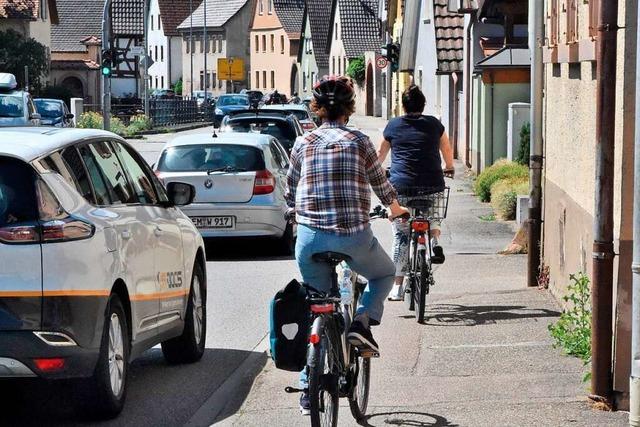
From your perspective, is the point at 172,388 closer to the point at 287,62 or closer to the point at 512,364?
the point at 512,364

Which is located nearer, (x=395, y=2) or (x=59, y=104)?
(x=59, y=104)

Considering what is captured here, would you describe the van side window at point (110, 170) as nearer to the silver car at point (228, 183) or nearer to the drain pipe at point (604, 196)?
the drain pipe at point (604, 196)

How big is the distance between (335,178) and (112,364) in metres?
1.65

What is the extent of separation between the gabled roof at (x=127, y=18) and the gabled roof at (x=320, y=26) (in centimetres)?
2316

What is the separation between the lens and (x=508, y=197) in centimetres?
2145

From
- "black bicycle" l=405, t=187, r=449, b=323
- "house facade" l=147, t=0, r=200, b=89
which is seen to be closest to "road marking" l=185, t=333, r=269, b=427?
"black bicycle" l=405, t=187, r=449, b=323

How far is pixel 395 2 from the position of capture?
6788cm

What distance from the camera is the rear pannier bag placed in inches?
288

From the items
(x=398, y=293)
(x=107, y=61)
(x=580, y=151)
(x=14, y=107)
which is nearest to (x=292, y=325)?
(x=580, y=151)

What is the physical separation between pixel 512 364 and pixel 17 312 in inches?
142

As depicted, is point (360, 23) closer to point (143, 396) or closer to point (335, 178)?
point (143, 396)

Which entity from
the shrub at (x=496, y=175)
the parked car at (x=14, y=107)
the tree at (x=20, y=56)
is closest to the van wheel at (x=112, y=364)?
the shrub at (x=496, y=175)

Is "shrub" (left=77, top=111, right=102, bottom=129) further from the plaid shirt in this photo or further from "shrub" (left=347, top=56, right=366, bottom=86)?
the plaid shirt

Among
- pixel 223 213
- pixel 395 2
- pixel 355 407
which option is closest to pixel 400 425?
pixel 355 407
